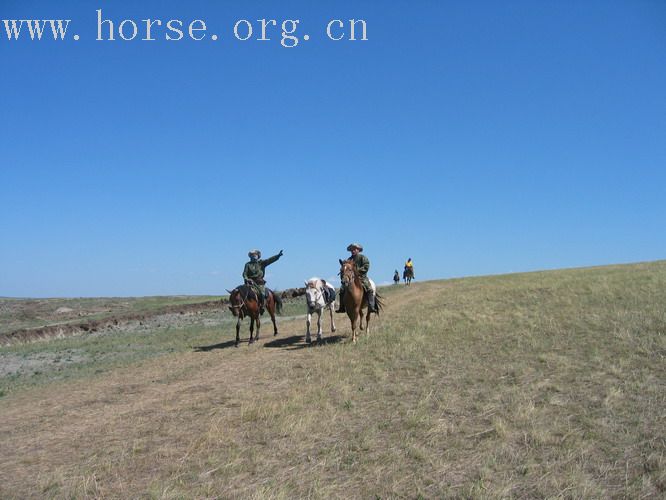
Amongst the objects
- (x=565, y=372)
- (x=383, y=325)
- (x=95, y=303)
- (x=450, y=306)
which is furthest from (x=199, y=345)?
(x=95, y=303)

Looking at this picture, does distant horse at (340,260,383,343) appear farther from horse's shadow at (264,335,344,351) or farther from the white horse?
horse's shadow at (264,335,344,351)

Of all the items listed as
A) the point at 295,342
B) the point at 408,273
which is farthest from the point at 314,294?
the point at 408,273

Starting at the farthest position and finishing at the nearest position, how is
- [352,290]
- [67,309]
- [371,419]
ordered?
1. [67,309]
2. [352,290]
3. [371,419]

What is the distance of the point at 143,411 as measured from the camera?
33.6 ft

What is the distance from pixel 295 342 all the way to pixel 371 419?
9603 millimetres

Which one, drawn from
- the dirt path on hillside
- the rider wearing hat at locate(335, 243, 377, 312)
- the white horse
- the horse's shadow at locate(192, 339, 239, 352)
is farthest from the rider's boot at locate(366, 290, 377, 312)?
the horse's shadow at locate(192, 339, 239, 352)

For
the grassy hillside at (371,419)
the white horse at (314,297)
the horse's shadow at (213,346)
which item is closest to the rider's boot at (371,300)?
the grassy hillside at (371,419)

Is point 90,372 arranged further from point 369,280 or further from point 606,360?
point 606,360

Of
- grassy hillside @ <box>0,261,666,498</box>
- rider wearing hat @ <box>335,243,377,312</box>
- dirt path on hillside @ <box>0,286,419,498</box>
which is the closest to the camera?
grassy hillside @ <box>0,261,666,498</box>

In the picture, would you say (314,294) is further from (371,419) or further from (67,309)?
(67,309)

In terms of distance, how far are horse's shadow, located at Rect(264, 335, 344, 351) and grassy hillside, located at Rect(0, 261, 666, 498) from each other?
Result: 336mm

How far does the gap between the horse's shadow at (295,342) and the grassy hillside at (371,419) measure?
336 mm

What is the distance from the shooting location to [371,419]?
8633 millimetres

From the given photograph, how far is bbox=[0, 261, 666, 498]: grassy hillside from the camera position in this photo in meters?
6.40
